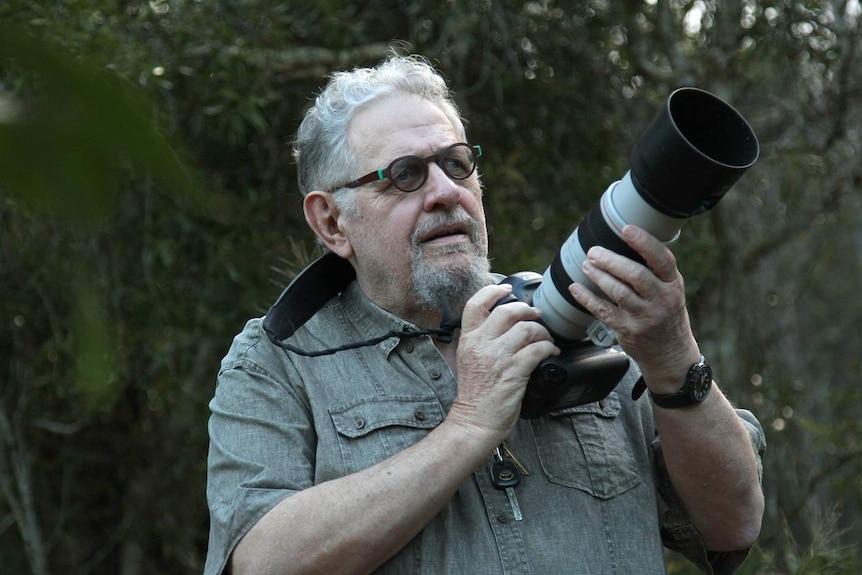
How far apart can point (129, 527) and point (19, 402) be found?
3.04 ft

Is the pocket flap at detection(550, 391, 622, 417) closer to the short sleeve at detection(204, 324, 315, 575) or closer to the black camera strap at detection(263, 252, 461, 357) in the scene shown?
the black camera strap at detection(263, 252, 461, 357)

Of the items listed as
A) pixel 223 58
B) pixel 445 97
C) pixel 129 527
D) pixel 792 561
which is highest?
pixel 445 97

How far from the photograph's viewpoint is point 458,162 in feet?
7.89

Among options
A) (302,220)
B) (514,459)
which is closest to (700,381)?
(514,459)

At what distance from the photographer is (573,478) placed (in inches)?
85.7

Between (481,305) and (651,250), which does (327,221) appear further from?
(651,250)

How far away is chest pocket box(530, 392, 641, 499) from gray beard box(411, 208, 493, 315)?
0.33 m

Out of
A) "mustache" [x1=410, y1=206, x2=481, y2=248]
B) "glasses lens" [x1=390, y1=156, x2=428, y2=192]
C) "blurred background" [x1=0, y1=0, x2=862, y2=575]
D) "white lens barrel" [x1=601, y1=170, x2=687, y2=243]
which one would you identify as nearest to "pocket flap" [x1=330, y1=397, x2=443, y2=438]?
"mustache" [x1=410, y1=206, x2=481, y2=248]

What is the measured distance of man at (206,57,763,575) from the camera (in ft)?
6.32

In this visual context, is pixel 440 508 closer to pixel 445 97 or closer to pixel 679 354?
pixel 679 354

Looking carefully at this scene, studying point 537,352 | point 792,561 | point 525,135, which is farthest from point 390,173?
point 525,135

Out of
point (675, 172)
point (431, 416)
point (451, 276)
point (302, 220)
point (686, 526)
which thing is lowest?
point (302, 220)

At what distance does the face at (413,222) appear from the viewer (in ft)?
7.60

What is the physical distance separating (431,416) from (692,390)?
0.55 metres
